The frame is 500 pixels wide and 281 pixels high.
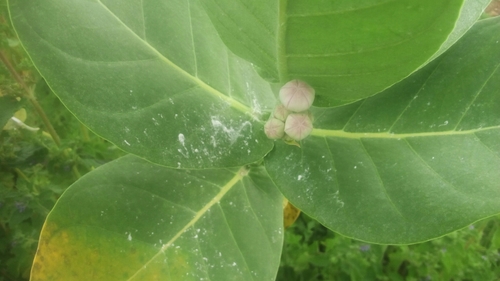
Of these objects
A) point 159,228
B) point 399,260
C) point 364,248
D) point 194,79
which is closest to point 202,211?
point 159,228

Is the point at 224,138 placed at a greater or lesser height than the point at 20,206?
greater

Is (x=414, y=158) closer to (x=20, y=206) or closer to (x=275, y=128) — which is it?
(x=275, y=128)

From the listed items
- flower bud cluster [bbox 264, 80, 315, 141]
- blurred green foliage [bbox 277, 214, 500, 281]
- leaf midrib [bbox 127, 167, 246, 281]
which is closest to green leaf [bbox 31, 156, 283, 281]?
leaf midrib [bbox 127, 167, 246, 281]

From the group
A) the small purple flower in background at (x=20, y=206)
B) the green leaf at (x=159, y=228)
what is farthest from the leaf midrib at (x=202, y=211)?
the small purple flower in background at (x=20, y=206)

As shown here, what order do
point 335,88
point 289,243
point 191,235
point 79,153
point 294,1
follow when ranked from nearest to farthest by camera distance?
point 294,1, point 335,88, point 191,235, point 79,153, point 289,243

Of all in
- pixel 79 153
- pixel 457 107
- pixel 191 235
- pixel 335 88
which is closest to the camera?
pixel 335 88

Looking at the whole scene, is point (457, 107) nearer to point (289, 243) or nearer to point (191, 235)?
point (191, 235)

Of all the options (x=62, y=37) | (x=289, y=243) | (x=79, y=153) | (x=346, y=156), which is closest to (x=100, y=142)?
(x=79, y=153)

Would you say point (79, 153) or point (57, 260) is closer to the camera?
point (57, 260)
